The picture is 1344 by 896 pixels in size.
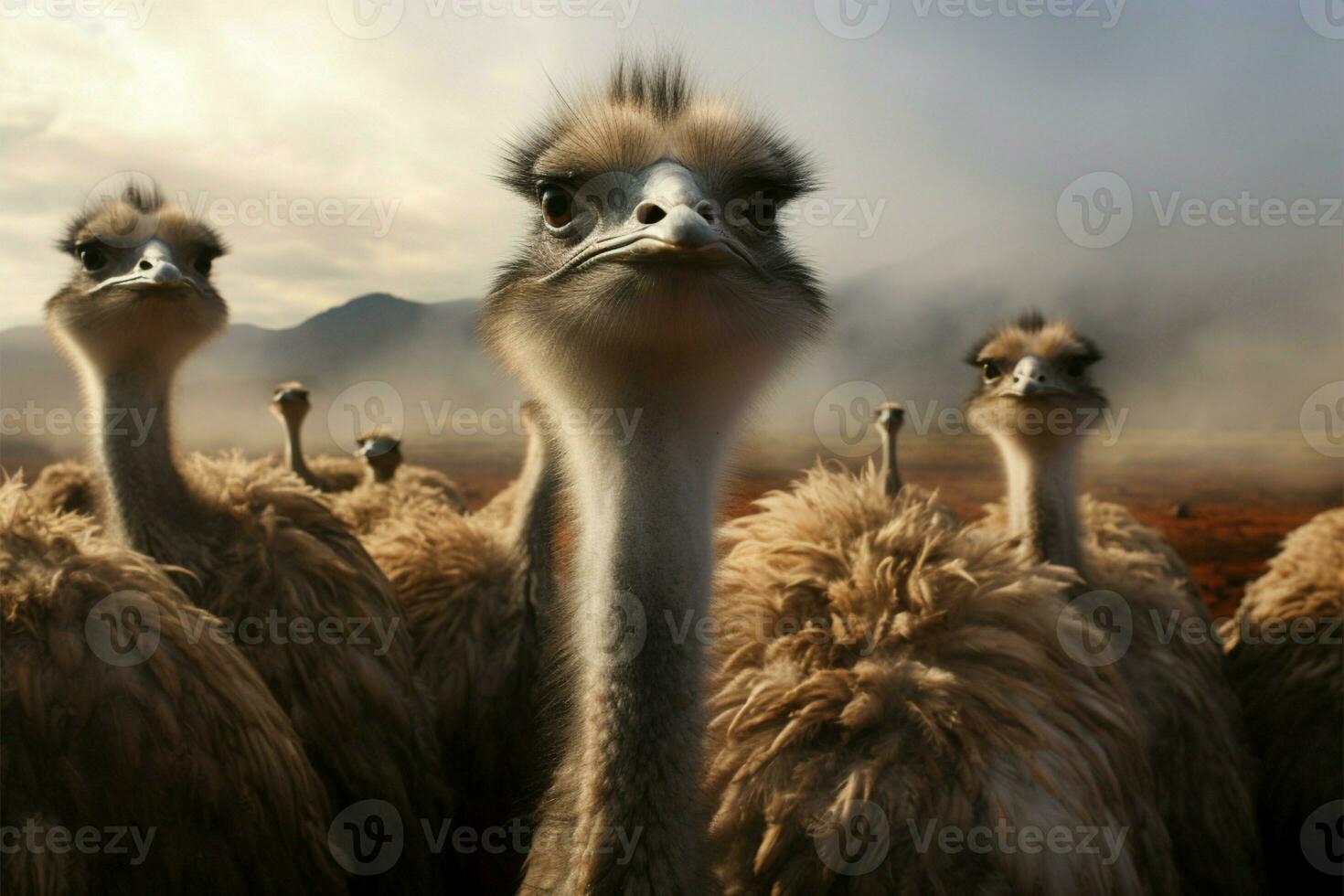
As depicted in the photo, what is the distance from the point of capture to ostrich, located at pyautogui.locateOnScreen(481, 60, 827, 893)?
1.82 meters

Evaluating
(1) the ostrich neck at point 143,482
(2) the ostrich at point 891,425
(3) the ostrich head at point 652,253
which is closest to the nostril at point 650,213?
(3) the ostrich head at point 652,253

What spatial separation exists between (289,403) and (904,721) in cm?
572

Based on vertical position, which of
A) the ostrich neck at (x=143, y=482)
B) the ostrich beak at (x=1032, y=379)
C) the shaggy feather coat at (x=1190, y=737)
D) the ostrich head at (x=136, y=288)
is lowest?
the shaggy feather coat at (x=1190, y=737)

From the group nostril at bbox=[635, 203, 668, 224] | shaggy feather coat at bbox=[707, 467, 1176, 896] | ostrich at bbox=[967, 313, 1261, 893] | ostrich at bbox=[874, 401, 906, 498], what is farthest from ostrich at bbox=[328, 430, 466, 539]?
ostrich at bbox=[874, 401, 906, 498]

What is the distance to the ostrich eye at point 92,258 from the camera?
356 cm

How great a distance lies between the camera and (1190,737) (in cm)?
322

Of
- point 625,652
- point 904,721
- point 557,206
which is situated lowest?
point 904,721

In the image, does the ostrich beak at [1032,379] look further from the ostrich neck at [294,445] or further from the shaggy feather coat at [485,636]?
the ostrich neck at [294,445]

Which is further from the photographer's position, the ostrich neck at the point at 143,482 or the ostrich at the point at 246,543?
the ostrich neck at the point at 143,482

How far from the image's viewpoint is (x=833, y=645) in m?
2.53

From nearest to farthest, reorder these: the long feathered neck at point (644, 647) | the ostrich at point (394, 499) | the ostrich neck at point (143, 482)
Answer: the long feathered neck at point (644, 647) < the ostrich neck at point (143, 482) < the ostrich at point (394, 499)

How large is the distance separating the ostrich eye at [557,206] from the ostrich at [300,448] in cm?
495

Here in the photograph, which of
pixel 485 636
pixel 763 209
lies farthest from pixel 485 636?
pixel 763 209

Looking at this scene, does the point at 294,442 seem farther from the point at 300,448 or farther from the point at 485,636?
the point at 485,636
